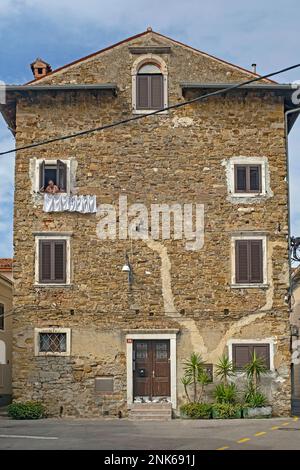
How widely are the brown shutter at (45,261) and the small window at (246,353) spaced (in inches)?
252

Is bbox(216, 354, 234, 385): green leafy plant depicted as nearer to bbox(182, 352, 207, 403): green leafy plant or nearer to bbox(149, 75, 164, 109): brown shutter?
bbox(182, 352, 207, 403): green leafy plant

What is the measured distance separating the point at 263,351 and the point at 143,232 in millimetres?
5431

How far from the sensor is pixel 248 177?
86.9 ft

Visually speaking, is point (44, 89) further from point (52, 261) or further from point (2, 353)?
point (2, 353)

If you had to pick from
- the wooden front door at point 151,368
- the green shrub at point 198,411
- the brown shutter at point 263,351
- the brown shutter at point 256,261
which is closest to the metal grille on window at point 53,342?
the wooden front door at point 151,368

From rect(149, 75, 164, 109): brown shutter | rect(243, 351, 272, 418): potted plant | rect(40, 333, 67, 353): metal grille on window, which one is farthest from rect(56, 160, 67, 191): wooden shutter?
rect(243, 351, 272, 418): potted plant

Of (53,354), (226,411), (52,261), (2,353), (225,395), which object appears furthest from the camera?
(2,353)

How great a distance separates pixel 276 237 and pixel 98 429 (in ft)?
29.1

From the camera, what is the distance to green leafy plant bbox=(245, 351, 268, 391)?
2531cm

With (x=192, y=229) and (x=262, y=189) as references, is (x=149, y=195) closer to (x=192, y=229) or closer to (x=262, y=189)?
(x=192, y=229)

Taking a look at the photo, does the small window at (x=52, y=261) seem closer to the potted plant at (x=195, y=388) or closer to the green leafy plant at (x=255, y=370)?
the potted plant at (x=195, y=388)

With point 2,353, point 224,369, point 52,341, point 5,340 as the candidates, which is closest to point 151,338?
point 224,369

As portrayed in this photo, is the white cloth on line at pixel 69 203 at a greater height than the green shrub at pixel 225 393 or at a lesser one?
greater

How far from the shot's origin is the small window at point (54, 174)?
26.5 meters
